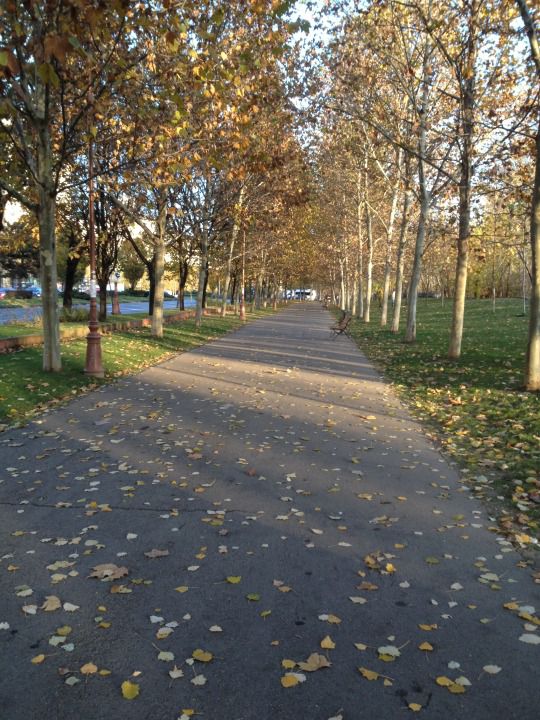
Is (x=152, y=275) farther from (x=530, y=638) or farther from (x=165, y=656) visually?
(x=530, y=638)

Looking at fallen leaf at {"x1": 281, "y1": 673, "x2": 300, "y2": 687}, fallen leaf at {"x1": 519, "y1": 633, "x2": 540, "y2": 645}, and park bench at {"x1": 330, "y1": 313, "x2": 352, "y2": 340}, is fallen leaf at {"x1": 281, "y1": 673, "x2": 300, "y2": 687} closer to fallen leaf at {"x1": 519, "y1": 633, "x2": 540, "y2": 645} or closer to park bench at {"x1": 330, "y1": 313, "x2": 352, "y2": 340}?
fallen leaf at {"x1": 519, "y1": 633, "x2": 540, "y2": 645}

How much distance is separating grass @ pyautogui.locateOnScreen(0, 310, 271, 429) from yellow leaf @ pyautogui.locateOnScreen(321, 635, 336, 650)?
671cm

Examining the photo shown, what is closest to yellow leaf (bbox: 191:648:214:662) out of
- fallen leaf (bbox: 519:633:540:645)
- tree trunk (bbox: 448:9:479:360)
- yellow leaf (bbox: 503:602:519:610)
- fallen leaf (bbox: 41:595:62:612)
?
fallen leaf (bbox: 41:595:62:612)

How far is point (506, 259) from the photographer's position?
46219 millimetres

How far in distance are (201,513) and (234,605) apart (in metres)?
1.61

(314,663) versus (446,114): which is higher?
(446,114)

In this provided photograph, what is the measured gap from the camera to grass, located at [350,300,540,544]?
591cm

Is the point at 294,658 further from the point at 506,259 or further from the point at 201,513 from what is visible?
the point at 506,259

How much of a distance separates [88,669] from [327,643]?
4.28 feet

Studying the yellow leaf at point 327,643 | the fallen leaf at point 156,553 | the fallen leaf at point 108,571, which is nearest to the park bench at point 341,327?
the fallen leaf at point 156,553

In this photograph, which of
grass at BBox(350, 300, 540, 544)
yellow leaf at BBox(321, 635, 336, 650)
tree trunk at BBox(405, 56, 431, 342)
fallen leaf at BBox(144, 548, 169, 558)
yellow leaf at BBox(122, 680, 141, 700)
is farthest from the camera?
tree trunk at BBox(405, 56, 431, 342)

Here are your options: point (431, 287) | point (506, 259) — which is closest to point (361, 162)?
point (506, 259)

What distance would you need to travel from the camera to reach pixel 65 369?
41.9 feet

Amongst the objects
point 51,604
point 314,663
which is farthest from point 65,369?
point 314,663
